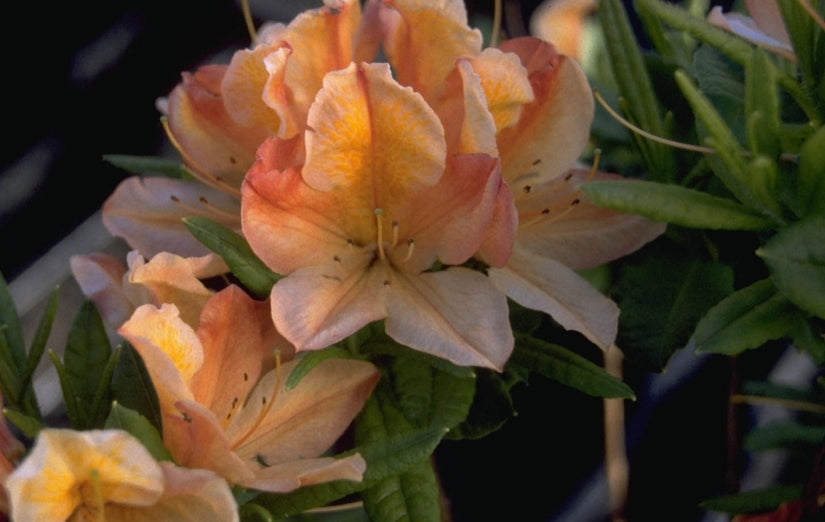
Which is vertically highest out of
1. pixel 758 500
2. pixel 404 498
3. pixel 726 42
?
pixel 726 42

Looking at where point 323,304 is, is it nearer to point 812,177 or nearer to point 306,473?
point 306,473

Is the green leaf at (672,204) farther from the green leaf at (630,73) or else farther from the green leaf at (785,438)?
the green leaf at (785,438)

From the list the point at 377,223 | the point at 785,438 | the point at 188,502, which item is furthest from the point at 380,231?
the point at 785,438

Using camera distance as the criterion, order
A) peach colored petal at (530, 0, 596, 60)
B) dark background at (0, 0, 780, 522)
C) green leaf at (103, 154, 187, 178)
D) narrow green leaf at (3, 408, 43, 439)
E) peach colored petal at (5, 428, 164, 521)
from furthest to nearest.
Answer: dark background at (0, 0, 780, 522) < peach colored petal at (530, 0, 596, 60) < green leaf at (103, 154, 187, 178) < narrow green leaf at (3, 408, 43, 439) < peach colored petal at (5, 428, 164, 521)

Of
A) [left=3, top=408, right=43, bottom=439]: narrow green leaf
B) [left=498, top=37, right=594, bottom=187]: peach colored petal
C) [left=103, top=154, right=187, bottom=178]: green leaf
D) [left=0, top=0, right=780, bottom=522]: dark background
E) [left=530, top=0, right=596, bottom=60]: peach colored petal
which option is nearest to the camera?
[left=3, top=408, right=43, bottom=439]: narrow green leaf

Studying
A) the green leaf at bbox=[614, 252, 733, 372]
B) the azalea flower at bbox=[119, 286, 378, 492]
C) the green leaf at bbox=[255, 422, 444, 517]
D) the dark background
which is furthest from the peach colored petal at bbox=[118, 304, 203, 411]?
the dark background

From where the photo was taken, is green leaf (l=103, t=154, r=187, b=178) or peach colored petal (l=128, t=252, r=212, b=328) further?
green leaf (l=103, t=154, r=187, b=178)

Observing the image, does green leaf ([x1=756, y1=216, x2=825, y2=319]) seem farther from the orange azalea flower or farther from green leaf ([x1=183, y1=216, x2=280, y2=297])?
green leaf ([x1=183, y1=216, x2=280, y2=297])
